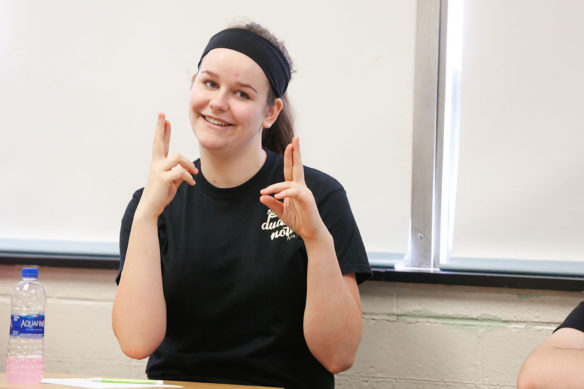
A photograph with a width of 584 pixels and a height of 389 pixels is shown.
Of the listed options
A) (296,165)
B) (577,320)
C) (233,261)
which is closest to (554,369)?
(577,320)

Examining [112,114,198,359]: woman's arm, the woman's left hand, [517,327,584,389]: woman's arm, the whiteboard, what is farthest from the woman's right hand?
[517,327,584,389]: woman's arm

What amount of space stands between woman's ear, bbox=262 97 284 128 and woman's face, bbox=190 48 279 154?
0.06 metres

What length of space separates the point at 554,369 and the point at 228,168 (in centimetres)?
90

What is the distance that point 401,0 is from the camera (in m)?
1.87

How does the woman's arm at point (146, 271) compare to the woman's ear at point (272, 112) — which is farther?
the woman's ear at point (272, 112)

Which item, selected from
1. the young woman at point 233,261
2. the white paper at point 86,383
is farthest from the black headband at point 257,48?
the white paper at point 86,383

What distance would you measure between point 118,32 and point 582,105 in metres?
1.43

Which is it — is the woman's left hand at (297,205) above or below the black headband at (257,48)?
below

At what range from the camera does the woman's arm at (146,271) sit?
1489 mm

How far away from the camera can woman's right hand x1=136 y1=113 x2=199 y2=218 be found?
4.83 feet

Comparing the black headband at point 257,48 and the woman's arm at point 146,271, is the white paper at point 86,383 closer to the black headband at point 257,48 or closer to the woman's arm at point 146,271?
the woman's arm at point 146,271

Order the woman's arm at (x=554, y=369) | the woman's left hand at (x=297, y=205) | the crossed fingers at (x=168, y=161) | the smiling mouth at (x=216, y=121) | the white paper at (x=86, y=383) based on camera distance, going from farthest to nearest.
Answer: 1. the smiling mouth at (x=216, y=121)
2. the crossed fingers at (x=168, y=161)
3. the woman's left hand at (x=297, y=205)
4. the white paper at (x=86, y=383)
5. the woman's arm at (x=554, y=369)

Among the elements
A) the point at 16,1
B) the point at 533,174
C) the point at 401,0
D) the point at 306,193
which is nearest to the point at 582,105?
the point at 533,174

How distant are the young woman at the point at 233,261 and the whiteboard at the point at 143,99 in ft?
0.93
